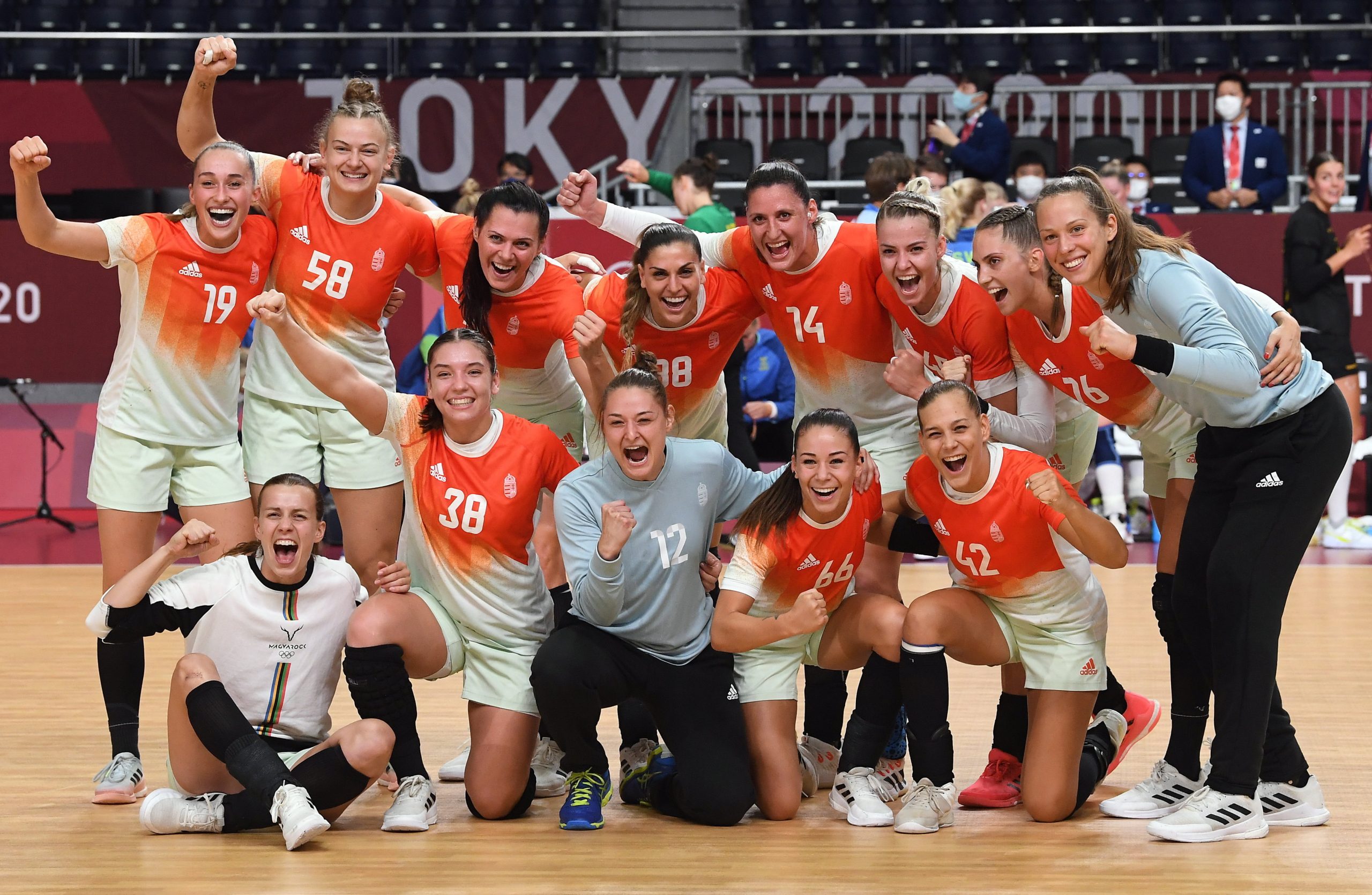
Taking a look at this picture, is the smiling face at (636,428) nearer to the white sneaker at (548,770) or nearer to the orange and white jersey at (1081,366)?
the white sneaker at (548,770)

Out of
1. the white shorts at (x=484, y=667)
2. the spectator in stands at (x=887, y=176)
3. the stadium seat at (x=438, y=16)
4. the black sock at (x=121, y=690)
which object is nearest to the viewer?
the white shorts at (x=484, y=667)

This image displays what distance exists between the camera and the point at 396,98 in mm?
12219

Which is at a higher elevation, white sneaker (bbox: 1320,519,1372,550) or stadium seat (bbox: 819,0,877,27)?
stadium seat (bbox: 819,0,877,27)

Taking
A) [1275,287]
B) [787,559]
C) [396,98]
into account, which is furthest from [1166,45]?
[787,559]

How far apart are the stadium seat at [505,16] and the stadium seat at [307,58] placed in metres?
1.39

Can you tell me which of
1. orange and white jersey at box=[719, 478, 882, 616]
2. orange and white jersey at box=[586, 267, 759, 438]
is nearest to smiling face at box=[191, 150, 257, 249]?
orange and white jersey at box=[586, 267, 759, 438]

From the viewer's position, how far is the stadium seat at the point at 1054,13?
1341 centimetres

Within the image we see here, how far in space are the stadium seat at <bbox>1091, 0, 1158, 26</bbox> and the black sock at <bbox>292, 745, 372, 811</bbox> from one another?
1158cm

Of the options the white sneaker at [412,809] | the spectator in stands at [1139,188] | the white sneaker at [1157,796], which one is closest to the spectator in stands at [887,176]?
the spectator in stands at [1139,188]

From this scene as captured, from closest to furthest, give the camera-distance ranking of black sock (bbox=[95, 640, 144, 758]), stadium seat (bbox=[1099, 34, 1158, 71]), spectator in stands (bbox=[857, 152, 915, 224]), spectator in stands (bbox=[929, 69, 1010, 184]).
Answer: black sock (bbox=[95, 640, 144, 758]) → spectator in stands (bbox=[857, 152, 915, 224]) → spectator in stands (bbox=[929, 69, 1010, 184]) → stadium seat (bbox=[1099, 34, 1158, 71])

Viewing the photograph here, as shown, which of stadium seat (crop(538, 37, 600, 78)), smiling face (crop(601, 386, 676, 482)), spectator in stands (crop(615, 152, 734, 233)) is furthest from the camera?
stadium seat (crop(538, 37, 600, 78))

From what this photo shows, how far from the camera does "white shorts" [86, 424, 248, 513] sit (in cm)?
457

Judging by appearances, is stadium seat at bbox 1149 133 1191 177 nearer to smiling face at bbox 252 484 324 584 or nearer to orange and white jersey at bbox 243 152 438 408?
orange and white jersey at bbox 243 152 438 408

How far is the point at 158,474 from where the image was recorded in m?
4.62
